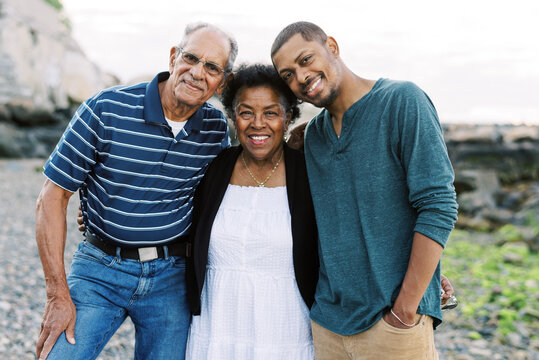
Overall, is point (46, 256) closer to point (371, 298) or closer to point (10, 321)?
point (371, 298)

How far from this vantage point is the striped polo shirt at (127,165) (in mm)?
2592

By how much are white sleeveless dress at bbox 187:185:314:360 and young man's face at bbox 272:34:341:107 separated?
A: 76 cm

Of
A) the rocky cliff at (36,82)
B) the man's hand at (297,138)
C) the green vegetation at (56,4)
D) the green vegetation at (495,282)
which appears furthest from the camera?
the green vegetation at (56,4)

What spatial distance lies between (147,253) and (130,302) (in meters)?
0.31

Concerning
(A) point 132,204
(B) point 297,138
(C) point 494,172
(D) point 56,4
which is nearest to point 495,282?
(B) point 297,138

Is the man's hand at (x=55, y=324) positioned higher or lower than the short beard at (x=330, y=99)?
lower

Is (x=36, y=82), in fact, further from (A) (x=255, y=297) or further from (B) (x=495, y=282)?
(A) (x=255, y=297)

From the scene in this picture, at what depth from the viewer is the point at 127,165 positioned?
2.65m

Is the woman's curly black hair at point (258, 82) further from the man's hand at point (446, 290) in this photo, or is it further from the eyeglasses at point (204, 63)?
the man's hand at point (446, 290)

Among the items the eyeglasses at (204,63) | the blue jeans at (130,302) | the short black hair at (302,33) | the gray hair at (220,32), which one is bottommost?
the blue jeans at (130,302)

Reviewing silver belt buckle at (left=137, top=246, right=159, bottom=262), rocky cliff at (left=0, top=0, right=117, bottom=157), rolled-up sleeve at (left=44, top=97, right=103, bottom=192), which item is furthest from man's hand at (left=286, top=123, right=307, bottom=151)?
rocky cliff at (left=0, top=0, right=117, bottom=157)

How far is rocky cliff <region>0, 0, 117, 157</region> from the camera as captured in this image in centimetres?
1606

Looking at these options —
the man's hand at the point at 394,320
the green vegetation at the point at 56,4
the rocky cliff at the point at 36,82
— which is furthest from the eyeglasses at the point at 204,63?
the green vegetation at the point at 56,4

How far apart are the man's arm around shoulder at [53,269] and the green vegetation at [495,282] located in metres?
4.57
